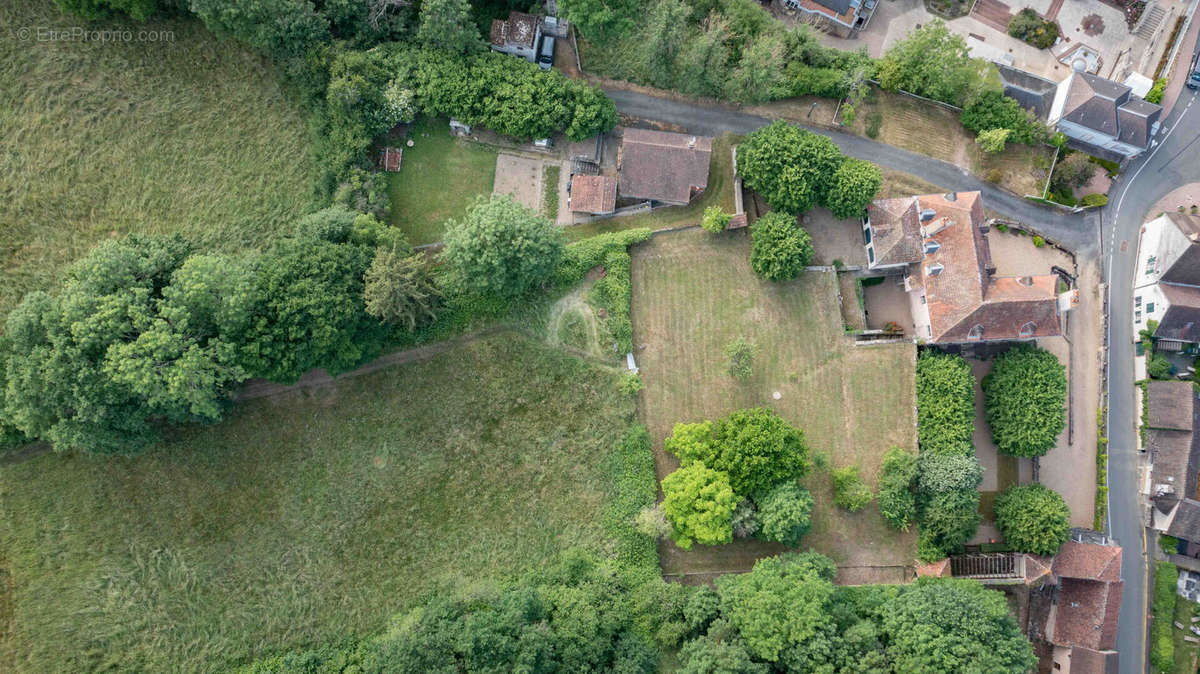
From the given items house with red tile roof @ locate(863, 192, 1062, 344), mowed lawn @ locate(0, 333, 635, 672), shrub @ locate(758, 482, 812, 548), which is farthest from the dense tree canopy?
mowed lawn @ locate(0, 333, 635, 672)

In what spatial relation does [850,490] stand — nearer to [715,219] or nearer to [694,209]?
[715,219]

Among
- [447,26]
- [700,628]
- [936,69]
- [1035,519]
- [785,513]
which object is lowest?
[700,628]

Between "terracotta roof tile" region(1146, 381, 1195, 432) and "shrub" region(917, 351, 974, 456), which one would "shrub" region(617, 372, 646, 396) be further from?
"terracotta roof tile" region(1146, 381, 1195, 432)

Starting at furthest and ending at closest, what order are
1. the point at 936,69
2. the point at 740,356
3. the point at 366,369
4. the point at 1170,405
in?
1. the point at 936,69
2. the point at 1170,405
3. the point at 366,369
4. the point at 740,356

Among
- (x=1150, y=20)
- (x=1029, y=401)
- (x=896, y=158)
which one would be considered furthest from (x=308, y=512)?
(x=1150, y=20)

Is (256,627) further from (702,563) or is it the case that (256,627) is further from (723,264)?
(723,264)

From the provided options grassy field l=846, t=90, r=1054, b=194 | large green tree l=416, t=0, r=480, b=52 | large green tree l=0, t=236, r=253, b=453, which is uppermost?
large green tree l=416, t=0, r=480, b=52

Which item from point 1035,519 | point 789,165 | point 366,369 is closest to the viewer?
point 1035,519
